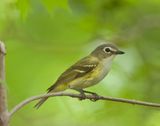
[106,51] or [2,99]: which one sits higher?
[2,99]

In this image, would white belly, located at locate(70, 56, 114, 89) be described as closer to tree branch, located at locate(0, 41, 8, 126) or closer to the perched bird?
the perched bird

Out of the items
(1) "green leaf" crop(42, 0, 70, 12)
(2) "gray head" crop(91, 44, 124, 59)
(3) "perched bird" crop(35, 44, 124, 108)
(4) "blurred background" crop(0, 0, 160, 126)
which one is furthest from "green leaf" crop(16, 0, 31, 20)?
(4) "blurred background" crop(0, 0, 160, 126)

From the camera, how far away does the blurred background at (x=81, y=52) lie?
5.34 meters

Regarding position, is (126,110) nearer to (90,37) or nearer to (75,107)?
(75,107)

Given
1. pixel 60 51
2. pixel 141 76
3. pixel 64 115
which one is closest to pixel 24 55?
pixel 60 51

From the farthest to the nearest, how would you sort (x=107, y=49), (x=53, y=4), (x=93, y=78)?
(x=107, y=49) < (x=93, y=78) < (x=53, y=4)

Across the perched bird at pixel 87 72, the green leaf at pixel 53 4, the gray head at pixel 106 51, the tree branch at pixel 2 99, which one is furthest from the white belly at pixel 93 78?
the tree branch at pixel 2 99

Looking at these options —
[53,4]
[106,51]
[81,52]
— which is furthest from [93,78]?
[81,52]

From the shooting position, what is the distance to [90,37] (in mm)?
6004

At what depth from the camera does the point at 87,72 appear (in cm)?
459

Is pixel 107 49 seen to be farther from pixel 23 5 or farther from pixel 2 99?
pixel 2 99

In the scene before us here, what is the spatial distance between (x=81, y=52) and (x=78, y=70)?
1.46 metres

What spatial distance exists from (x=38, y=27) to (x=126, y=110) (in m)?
1.82

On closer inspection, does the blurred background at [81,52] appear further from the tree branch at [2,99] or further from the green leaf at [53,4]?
the tree branch at [2,99]
